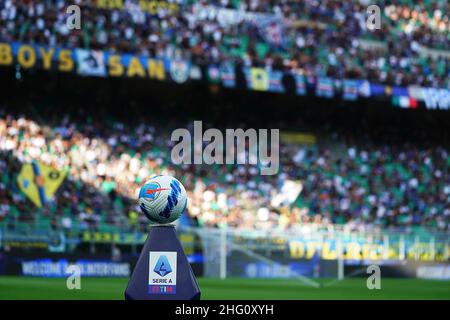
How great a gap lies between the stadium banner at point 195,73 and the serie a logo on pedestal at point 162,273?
22.9 metres

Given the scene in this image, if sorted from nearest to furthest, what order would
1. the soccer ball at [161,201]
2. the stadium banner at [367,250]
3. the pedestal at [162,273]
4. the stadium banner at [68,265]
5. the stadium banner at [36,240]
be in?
the pedestal at [162,273]
the soccer ball at [161,201]
the stadium banner at [36,240]
the stadium banner at [68,265]
the stadium banner at [367,250]

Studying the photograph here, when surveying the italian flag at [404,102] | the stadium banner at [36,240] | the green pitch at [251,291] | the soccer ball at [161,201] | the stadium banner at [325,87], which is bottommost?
the green pitch at [251,291]

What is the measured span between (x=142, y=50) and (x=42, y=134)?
5765 millimetres

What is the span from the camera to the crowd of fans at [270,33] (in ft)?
116

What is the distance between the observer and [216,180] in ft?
115

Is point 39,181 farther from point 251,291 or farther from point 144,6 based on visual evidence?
point 251,291

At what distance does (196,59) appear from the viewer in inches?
1437

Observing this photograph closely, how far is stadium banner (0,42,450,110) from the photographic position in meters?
33.2

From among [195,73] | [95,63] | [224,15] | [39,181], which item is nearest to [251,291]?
[39,181]

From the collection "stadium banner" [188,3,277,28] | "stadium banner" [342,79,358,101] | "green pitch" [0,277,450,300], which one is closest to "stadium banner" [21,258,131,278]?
"green pitch" [0,277,450,300]

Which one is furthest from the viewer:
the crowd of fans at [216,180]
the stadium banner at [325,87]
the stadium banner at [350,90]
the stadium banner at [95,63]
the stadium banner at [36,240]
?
the stadium banner at [350,90]

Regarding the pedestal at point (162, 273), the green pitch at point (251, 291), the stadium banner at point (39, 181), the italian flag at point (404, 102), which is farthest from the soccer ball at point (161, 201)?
the italian flag at point (404, 102)

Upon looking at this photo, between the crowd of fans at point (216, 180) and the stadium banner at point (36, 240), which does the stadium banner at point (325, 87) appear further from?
the stadium banner at point (36, 240)

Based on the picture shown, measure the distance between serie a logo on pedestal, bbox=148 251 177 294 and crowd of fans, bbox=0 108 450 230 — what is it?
15.1 metres
